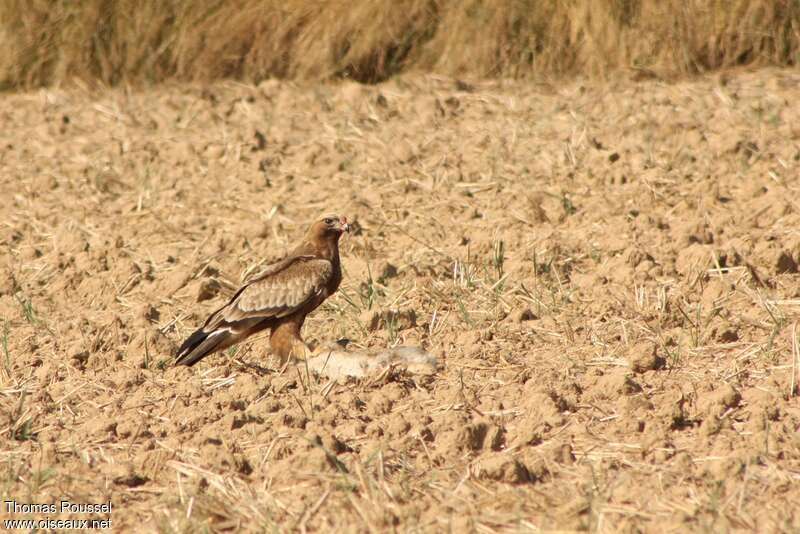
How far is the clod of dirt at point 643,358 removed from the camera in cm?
582

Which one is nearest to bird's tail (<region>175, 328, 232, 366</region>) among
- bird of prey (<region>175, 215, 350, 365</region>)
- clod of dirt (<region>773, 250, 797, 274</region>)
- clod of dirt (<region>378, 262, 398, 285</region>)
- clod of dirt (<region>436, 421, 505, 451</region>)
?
bird of prey (<region>175, 215, 350, 365</region>)

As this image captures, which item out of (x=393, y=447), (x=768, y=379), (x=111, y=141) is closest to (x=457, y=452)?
(x=393, y=447)

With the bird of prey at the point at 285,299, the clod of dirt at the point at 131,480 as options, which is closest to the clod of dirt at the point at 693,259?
the bird of prey at the point at 285,299

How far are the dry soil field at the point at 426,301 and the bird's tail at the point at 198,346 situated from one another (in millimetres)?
140

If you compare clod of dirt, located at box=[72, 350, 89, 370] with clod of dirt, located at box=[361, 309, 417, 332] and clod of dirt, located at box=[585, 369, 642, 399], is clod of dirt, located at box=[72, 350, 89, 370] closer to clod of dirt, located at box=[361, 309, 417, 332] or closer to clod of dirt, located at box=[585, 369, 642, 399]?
clod of dirt, located at box=[361, 309, 417, 332]

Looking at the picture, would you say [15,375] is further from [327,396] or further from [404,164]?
[404,164]

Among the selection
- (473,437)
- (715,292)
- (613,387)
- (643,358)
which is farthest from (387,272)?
(473,437)

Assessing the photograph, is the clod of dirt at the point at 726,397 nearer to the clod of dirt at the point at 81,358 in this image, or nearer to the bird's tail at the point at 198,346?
the bird's tail at the point at 198,346

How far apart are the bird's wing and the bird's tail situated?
9cm

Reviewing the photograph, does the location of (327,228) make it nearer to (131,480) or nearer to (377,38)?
(131,480)

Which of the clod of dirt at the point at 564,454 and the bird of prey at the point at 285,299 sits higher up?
the clod of dirt at the point at 564,454

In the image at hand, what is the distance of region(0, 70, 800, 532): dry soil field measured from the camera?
189 inches

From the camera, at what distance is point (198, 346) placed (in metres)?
6.18

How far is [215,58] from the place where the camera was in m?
11.2
